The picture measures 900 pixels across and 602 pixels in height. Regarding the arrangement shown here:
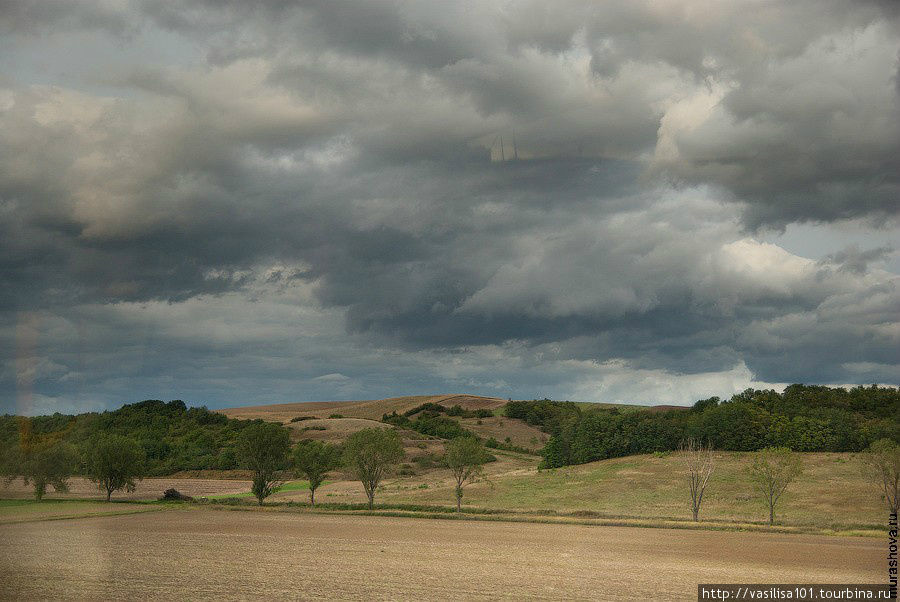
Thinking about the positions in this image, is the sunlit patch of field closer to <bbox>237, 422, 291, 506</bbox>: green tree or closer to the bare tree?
<bbox>237, 422, 291, 506</bbox>: green tree

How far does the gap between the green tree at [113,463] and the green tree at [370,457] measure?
1331 inches

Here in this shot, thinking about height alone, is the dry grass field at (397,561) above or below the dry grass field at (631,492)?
above

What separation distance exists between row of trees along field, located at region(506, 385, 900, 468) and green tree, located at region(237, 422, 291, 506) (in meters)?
59.9

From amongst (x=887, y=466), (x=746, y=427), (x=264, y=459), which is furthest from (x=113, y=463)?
(x=746, y=427)

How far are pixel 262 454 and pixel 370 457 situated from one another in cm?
1811

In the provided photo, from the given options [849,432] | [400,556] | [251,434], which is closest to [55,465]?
[251,434]

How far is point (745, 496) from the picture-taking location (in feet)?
355

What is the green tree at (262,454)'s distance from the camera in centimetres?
10950

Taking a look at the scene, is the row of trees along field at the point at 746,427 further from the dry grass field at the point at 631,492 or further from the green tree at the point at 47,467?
the green tree at the point at 47,467

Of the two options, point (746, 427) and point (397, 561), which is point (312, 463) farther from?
point (746, 427)

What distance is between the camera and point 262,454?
110875mm

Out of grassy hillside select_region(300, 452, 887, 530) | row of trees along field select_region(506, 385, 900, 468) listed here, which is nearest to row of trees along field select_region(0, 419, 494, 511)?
grassy hillside select_region(300, 452, 887, 530)

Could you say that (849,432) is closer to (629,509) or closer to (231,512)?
(629,509)

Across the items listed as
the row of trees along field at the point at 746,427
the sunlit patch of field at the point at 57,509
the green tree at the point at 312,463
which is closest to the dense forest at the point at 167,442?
the sunlit patch of field at the point at 57,509
